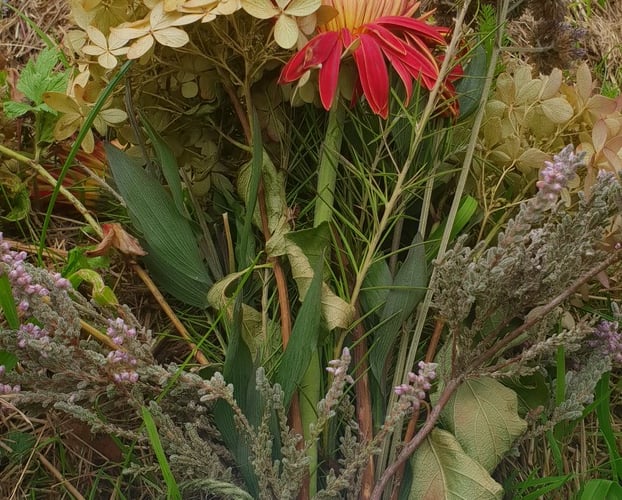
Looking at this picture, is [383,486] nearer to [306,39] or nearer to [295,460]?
[295,460]

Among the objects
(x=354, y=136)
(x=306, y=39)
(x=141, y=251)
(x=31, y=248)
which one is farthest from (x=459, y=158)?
(x=31, y=248)

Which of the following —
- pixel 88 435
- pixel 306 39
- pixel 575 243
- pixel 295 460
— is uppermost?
pixel 306 39

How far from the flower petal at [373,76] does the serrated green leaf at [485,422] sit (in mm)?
305

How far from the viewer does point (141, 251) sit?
0.73 meters

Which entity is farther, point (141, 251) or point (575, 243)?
point (141, 251)

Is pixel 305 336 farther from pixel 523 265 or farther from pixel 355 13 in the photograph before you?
pixel 355 13

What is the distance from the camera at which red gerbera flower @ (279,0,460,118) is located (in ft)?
2.14

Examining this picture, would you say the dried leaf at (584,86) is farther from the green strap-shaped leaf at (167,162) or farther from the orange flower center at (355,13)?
the green strap-shaped leaf at (167,162)

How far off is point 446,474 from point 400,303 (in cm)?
17

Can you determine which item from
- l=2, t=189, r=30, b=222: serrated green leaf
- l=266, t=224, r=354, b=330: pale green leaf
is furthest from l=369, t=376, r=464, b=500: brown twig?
l=2, t=189, r=30, b=222: serrated green leaf

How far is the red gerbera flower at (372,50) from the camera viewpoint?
653 mm

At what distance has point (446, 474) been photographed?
67cm

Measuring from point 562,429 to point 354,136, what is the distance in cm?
40

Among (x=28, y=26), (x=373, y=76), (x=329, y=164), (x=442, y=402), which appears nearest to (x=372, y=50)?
(x=373, y=76)
